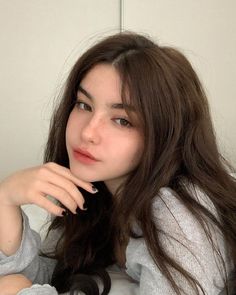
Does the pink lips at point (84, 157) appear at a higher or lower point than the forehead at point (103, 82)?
lower

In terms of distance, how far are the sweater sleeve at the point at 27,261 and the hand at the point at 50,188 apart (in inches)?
4.7

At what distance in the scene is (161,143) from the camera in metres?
0.84

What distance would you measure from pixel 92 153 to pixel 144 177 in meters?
0.12

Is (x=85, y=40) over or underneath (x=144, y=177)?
over

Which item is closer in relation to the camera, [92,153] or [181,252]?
[181,252]

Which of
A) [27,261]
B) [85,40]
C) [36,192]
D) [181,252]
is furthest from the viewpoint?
[85,40]

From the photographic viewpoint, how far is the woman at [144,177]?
2.44ft

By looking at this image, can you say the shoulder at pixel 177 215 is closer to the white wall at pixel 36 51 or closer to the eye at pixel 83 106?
the eye at pixel 83 106

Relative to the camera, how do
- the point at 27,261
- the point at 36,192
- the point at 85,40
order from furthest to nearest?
1. the point at 85,40
2. the point at 27,261
3. the point at 36,192

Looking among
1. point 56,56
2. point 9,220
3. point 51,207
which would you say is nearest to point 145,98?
point 51,207

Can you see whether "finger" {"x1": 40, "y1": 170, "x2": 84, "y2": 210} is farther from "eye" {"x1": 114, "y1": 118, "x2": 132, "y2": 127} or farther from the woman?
"eye" {"x1": 114, "y1": 118, "x2": 132, "y2": 127}

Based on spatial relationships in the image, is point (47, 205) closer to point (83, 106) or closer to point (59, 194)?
point (59, 194)

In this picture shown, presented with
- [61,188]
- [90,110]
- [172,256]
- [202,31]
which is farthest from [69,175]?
[202,31]

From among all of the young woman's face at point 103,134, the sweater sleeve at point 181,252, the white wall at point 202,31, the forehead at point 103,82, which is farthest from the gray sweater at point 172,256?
the white wall at point 202,31
